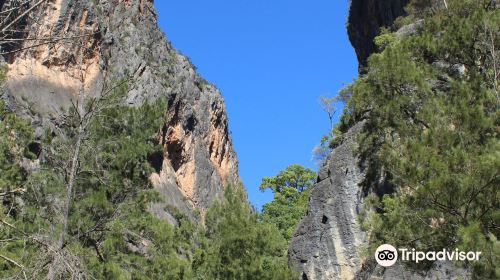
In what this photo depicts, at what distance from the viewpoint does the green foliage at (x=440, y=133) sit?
21.2ft

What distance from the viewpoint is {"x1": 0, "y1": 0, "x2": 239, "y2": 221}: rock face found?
3475 centimetres

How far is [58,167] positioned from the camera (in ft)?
35.7

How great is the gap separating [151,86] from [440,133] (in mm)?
36296

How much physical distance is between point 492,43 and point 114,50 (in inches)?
1470

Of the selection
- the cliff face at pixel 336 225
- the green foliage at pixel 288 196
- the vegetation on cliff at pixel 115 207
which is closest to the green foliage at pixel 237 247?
the vegetation on cliff at pixel 115 207

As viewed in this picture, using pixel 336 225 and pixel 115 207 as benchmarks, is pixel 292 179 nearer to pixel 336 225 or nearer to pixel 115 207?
pixel 336 225

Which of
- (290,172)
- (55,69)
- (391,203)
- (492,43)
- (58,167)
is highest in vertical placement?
(55,69)

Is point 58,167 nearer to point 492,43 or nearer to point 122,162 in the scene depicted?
point 122,162

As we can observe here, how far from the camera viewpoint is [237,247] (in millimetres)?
11906

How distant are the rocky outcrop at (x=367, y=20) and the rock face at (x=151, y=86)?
568 inches

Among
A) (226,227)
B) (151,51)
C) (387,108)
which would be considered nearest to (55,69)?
(151,51)

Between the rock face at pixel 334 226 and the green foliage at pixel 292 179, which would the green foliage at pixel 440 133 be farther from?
the green foliage at pixel 292 179

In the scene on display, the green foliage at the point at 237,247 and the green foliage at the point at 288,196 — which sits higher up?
the green foliage at the point at 288,196

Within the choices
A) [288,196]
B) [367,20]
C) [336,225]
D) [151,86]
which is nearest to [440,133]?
[336,225]
